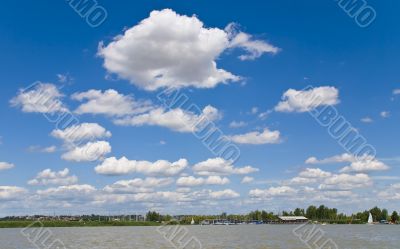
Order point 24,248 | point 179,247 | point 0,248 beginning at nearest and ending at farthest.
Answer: point 179,247 → point 24,248 → point 0,248

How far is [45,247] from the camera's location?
75750 millimetres

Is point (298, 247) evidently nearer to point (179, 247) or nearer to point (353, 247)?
point (353, 247)

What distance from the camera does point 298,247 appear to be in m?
71.6

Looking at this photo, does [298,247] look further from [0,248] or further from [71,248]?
[0,248]

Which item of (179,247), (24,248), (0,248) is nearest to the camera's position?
(179,247)

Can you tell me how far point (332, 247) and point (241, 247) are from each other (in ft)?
42.2

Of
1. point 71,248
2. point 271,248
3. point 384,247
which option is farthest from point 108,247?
point 384,247

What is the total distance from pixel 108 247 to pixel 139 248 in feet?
20.6

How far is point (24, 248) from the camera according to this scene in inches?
2945

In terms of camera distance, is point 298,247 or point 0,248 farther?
point 0,248

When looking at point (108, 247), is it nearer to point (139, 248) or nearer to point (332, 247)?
point (139, 248)

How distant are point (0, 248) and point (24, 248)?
7.54 m

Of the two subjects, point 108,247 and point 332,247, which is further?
Answer: point 108,247

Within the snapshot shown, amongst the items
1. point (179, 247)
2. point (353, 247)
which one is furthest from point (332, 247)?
point (179, 247)
